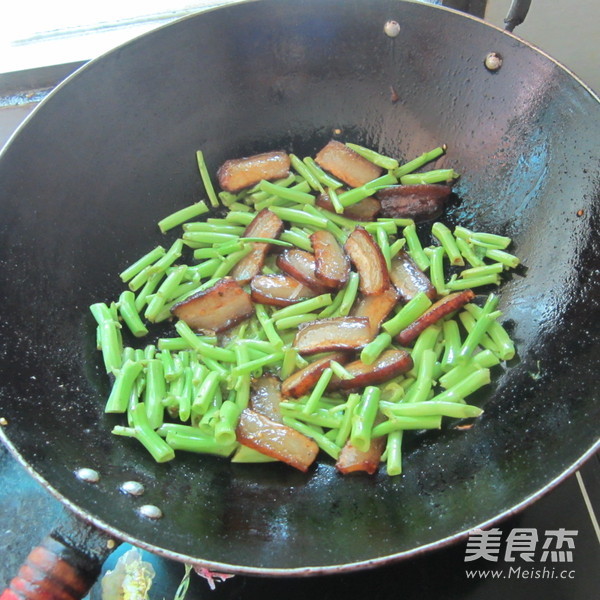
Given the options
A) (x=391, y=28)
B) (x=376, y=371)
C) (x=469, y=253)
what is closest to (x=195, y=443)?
(x=376, y=371)

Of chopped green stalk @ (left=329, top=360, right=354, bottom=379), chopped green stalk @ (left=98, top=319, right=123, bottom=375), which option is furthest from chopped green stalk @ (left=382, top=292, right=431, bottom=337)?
chopped green stalk @ (left=98, top=319, right=123, bottom=375)

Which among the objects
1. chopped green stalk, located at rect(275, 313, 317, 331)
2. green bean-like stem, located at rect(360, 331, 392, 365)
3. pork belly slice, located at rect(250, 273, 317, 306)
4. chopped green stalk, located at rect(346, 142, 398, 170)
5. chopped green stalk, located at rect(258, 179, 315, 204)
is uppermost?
chopped green stalk, located at rect(346, 142, 398, 170)

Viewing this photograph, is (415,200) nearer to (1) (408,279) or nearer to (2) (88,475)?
(1) (408,279)

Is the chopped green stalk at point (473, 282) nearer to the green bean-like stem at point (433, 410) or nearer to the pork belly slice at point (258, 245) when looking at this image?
the green bean-like stem at point (433, 410)

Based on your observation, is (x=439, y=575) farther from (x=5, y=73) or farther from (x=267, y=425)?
(x=5, y=73)

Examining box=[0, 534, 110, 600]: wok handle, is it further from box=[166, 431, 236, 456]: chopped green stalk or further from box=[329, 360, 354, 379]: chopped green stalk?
box=[329, 360, 354, 379]: chopped green stalk

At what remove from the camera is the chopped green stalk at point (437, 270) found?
1.95 m

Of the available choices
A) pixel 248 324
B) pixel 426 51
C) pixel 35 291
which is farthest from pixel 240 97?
pixel 35 291

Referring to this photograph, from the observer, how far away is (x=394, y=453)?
5.14ft

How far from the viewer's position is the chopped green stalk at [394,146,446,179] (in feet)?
7.11

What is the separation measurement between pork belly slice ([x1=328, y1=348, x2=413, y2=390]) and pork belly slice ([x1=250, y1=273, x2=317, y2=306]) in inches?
13.7

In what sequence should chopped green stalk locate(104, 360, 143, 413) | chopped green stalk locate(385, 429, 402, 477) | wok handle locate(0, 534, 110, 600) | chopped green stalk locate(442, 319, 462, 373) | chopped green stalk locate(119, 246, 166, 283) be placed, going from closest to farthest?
wok handle locate(0, 534, 110, 600) → chopped green stalk locate(385, 429, 402, 477) → chopped green stalk locate(104, 360, 143, 413) → chopped green stalk locate(442, 319, 462, 373) → chopped green stalk locate(119, 246, 166, 283)

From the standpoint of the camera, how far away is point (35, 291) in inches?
68.6

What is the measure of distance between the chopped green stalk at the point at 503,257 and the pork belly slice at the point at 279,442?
0.88 metres
